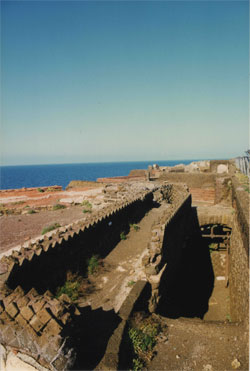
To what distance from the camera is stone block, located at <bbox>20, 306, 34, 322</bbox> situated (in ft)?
9.62

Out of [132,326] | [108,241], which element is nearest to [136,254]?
[108,241]

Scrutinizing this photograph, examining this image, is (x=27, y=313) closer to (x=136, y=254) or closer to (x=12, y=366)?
(x=12, y=366)

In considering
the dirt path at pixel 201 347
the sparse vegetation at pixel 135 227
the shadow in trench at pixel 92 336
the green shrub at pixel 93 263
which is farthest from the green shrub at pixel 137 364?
the sparse vegetation at pixel 135 227

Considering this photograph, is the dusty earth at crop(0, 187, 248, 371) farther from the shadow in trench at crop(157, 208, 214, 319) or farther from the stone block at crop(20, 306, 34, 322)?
the stone block at crop(20, 306, 34, 322)

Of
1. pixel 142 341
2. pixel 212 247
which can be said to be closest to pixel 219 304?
pixel 212 247

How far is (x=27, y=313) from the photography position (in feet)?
9.66

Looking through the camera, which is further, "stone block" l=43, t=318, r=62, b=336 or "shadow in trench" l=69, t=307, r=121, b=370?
"shadow in trench" l=69, t=307, r=121, b=370

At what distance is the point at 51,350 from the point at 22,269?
2.42m

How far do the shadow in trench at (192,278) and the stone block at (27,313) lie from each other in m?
5.65

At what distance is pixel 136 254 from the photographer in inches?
300

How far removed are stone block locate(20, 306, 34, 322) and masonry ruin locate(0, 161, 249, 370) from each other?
0.4 inches

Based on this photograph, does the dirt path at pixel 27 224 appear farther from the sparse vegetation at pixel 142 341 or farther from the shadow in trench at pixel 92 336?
the sparse vegetation at pixel 142 341

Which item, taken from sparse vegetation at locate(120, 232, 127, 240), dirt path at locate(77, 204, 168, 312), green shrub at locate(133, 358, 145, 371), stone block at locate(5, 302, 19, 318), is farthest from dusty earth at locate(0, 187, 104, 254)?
green shrub at locate(133, 358, 145, 371)

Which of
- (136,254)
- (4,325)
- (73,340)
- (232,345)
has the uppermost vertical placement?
(4,325)
